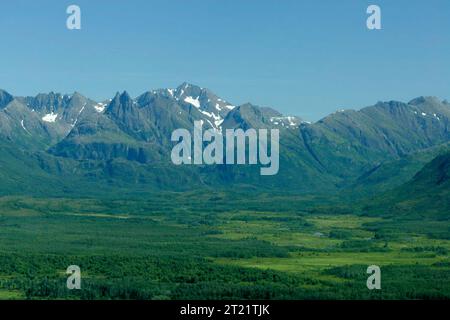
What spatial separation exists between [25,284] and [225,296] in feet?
145

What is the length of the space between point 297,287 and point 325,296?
17171 millimetres

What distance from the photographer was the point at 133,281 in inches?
7092

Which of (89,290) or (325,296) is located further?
(89,290)

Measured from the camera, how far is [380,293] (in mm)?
158875
